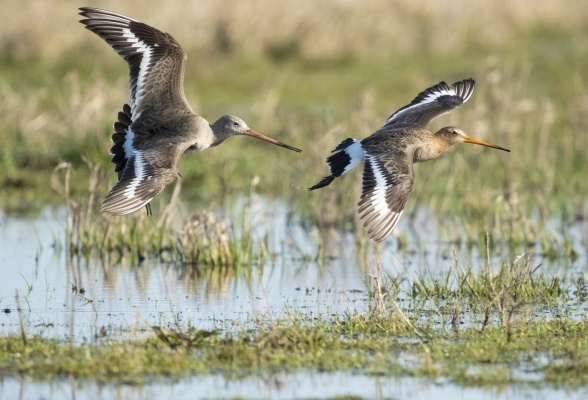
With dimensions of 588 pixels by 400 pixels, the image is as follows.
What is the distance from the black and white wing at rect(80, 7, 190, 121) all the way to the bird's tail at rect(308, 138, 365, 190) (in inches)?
51.7

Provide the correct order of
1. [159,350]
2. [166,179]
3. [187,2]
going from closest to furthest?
[159,350] → [166,179] → [187,2]

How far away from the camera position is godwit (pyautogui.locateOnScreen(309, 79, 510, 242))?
317 inches

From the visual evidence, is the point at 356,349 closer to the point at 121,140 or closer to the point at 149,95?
the point at 121,140

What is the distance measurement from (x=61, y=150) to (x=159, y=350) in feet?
23.6

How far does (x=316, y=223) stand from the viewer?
1180 centimetres

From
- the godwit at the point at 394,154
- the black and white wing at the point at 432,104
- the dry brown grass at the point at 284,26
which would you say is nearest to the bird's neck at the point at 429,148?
Answer: the godwit at the point at 394,154

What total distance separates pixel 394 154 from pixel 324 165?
116 inches

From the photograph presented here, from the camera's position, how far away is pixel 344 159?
8844mm

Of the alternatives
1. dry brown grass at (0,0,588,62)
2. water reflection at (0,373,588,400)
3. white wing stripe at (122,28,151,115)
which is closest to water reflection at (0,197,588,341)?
water reflection at (0,373,588,400)

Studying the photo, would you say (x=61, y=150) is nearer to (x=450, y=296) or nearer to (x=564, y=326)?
(x=450, y=296)

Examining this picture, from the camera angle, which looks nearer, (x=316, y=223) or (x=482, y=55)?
(x=316, y=223)

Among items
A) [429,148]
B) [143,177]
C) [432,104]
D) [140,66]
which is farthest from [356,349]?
[432,104]

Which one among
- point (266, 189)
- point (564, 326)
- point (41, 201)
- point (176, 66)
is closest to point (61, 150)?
point (41, 201)

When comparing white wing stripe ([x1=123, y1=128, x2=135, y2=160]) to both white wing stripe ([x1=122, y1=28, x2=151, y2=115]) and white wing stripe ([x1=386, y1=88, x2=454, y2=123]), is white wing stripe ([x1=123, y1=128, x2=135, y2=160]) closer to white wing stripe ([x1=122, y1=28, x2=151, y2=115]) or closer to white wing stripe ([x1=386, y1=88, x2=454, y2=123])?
white wing stripe ([x1=122, y1=28, x2=151, y2=115])
